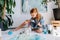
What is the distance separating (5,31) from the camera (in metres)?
2.13

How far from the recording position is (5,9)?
7.01 feet

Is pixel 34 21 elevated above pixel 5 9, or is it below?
below

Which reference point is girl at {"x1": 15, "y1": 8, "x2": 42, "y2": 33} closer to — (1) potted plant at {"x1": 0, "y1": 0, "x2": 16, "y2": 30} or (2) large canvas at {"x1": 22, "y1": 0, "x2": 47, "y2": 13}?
(2) large canvas at {"x1": 22, "y1": 0, "x2": 47, "y2": 13}

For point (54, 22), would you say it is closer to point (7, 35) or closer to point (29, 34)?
point (29, 34)

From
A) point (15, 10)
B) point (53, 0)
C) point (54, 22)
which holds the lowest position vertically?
point (54, 22)

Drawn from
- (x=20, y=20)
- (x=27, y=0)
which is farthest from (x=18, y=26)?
(x=27, y=0)

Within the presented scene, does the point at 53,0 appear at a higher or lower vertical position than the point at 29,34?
higher

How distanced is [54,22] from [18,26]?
0.52 m

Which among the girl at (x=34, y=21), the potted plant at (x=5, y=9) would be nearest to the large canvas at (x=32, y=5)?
the girl at (x=34, y=21)

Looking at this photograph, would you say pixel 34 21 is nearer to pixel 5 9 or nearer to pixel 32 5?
pixel 32 5

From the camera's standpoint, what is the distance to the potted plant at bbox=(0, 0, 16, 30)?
6.97ft

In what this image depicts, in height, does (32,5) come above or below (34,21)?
above

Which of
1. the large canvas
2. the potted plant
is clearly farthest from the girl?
the potted plant

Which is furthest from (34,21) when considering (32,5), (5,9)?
(5,9)
